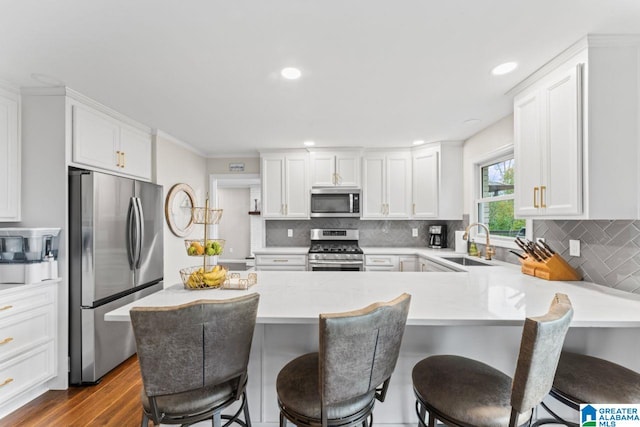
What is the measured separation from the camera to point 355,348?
0.99 metres

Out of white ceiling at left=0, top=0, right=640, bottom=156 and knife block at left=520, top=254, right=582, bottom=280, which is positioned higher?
white ceiling at left=0, top=0, right=640, bottom=156

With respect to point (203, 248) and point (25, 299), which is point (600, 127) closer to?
point (203, 248)

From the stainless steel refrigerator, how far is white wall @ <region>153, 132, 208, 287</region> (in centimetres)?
71

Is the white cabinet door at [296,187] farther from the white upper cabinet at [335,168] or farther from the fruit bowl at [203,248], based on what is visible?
the fruit bowl at [203,248]

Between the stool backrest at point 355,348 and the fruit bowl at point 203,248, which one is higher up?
the fruit bowl at point 203,248

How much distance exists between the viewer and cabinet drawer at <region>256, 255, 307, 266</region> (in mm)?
3938

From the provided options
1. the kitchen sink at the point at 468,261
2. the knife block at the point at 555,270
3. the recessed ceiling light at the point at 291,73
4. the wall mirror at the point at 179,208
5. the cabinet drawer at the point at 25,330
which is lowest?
the cabinet drawer at the point at 25,330

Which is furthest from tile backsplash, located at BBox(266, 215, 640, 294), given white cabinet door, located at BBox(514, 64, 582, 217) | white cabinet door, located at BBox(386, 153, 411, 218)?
white cabinet door, located at BBox(386, 153, 411, 218)

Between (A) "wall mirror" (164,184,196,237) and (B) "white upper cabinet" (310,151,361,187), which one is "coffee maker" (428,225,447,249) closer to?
(B) "white upper cabinet" (310,151,361,187)

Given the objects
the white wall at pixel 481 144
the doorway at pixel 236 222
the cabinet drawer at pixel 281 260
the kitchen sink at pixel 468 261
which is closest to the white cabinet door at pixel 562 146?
the white wall at pixel 481 144

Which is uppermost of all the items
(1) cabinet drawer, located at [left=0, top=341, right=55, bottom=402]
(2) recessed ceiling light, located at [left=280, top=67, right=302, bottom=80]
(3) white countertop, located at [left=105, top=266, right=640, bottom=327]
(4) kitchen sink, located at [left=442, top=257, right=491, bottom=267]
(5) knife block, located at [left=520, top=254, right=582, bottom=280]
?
(2) recessed ceiling light, located at [left=280, top=67, right=302, bottom=80]

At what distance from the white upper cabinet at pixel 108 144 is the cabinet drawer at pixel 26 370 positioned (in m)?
1.44

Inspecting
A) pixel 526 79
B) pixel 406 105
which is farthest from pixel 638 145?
pixel 406 105

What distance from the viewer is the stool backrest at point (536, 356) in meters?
0.94
